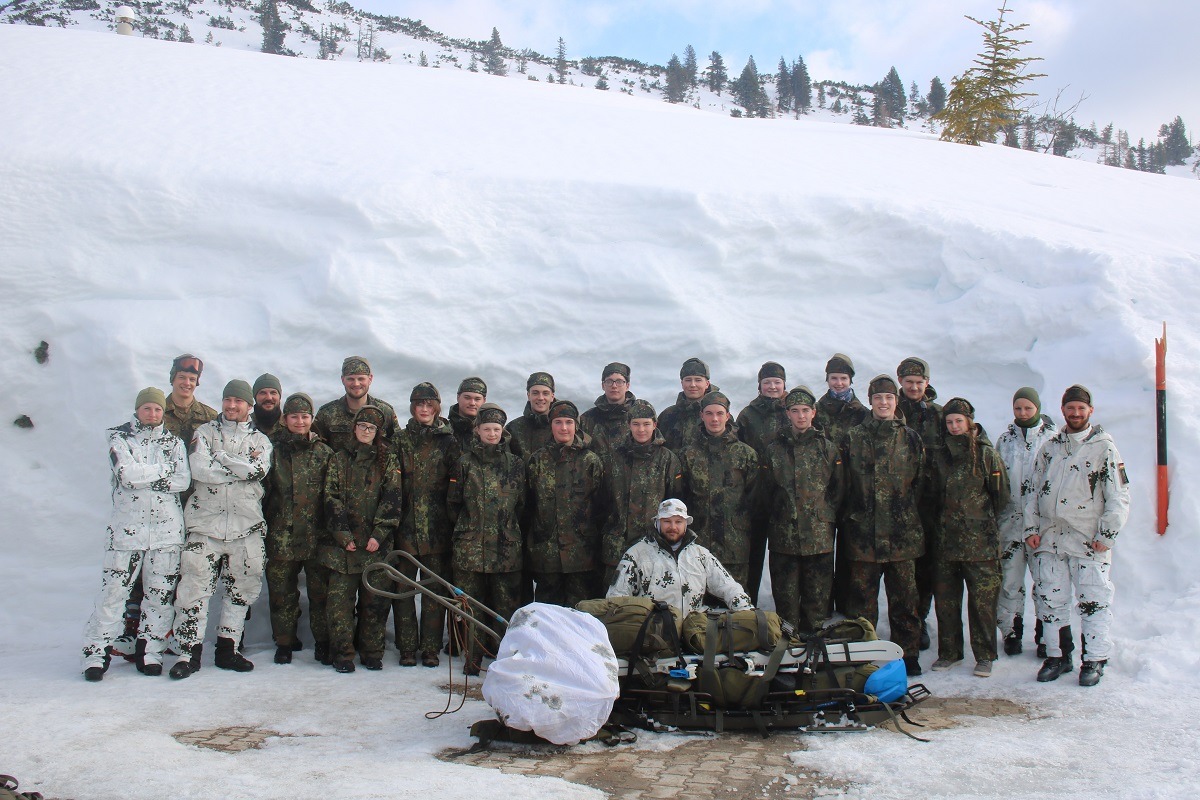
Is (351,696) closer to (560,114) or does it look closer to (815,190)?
(815,190)

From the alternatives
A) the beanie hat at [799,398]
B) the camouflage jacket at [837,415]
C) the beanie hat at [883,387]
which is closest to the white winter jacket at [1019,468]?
the beanie hat at [883,387]

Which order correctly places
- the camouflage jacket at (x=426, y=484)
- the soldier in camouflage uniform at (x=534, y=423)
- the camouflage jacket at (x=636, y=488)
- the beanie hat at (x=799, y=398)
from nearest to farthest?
1. the camouflage jacket at (x=636, y=488)
2. the beanie hat at (x=799, y=398)
3. the camouflage jacket at (x=426, y=484)
4. the soldier in camouflage uniform at (x=534, y=423)

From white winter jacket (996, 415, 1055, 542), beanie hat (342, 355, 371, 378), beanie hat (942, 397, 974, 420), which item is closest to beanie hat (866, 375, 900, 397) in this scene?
beanie hat (942, 397, 974, 420)

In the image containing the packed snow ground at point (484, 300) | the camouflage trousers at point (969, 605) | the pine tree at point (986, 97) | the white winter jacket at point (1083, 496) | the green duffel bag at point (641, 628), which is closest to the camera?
the green duffel bag at point (641, 628)

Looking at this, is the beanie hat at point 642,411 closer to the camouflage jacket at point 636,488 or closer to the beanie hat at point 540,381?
the camouflage jacket at point 636,488

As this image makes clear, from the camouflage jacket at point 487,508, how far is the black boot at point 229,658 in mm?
1460

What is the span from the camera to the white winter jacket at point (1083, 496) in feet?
16.3

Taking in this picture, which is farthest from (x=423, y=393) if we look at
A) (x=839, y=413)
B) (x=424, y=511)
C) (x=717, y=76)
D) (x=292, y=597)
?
(x=717, y=76)

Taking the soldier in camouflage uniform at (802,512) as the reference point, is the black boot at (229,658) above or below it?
below

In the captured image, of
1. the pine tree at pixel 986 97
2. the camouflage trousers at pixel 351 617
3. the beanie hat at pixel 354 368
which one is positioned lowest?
→ the camouflage trousers at pixel 351 617

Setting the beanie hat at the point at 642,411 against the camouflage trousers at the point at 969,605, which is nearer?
the camouflage trousers at the point at 969,605

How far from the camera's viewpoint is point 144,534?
204 inches

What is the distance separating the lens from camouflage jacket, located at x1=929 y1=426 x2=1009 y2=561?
17.6 feet

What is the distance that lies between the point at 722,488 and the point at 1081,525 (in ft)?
7.19
